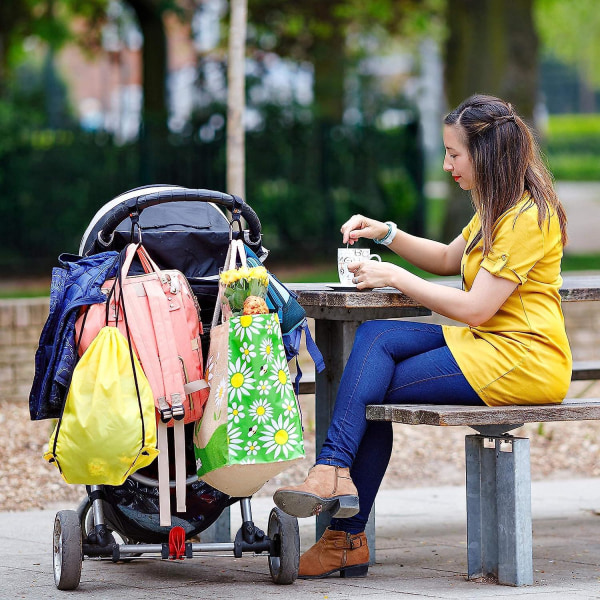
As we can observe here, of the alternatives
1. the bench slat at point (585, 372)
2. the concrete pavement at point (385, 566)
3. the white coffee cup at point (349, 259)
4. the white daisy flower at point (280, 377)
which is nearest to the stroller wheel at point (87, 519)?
the concrete pavement at point (385, 566)

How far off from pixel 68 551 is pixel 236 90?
4.51 m

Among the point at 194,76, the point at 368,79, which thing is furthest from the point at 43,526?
the point at 368,79

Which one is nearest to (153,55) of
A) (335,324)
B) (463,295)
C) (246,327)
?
(335,324)

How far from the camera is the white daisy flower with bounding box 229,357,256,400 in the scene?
3.71 meters

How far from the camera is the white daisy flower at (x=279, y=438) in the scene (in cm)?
372

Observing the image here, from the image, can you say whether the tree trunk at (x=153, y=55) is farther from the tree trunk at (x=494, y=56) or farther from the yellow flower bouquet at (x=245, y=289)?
the yellow flower bouquet at (x=245, y=289)

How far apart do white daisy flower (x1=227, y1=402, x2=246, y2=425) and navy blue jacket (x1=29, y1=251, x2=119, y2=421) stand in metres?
0.50

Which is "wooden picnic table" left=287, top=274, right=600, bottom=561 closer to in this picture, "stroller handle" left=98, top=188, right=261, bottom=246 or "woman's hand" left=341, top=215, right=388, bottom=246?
"woman's hand" left=341, top=215, right=388, bottom=246

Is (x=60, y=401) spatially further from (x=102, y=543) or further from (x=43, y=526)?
(x=43, y=526)


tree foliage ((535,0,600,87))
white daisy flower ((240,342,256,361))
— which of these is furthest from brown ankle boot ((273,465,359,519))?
tree foliage ((535,0,600,87))

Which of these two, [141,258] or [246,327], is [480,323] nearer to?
[246,327]

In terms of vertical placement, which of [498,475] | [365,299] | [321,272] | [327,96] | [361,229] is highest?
[327,96]

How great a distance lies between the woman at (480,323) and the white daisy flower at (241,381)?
418mm

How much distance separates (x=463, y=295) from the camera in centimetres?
405
